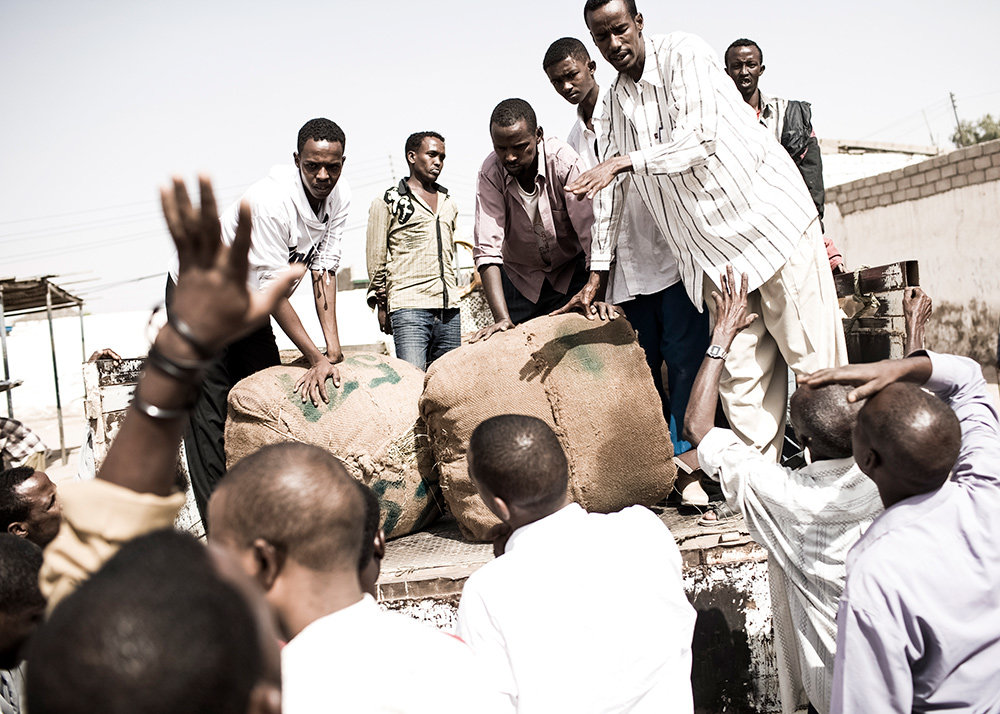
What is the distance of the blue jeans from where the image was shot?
4.75 meters

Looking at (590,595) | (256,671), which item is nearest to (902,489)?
(590,595)

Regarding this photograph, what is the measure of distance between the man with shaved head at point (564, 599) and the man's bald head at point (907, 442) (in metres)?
0.52

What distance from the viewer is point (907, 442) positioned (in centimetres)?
174

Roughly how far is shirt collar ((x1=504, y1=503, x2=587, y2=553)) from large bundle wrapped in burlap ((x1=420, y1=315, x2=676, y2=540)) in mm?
980

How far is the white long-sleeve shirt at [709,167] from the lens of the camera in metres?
3.13

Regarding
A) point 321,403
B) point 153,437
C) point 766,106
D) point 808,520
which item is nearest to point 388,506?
point 321,403

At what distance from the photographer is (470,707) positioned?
1.30m

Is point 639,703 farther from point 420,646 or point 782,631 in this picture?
point 782,631

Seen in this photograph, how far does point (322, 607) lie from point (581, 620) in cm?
72

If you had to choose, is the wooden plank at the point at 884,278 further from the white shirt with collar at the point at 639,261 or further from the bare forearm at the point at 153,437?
the bare forearm at the point at 153,437

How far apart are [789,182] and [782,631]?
164cm

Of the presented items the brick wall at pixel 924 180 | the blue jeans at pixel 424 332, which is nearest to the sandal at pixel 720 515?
the blue jeans at pixel 424 332

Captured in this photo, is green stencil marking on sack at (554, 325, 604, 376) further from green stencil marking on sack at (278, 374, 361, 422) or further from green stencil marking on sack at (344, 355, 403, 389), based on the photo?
green stencil marking on sack at (278, 374, 361, 422)

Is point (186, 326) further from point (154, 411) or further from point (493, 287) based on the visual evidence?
point (493, 287)
